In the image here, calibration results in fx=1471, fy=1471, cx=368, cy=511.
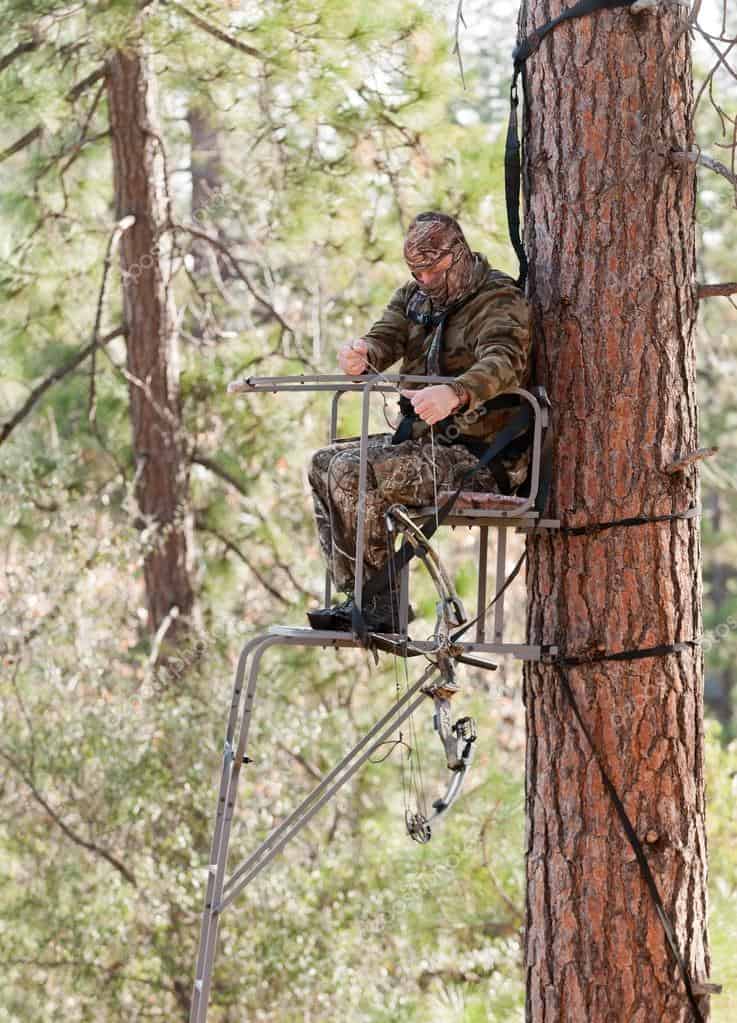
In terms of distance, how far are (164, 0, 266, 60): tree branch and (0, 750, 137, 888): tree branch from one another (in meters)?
3.65

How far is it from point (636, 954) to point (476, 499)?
47.8 inches

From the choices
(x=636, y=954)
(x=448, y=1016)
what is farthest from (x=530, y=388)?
(x=448, y=1016)

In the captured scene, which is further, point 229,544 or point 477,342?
point 229,544

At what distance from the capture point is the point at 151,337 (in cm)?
791

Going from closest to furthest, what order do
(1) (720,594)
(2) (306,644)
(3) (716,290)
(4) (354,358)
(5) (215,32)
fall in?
(2) (306,644)
(4) (354,358)
(3) (716,290)
(5) (215,32)
(1) (720,594)

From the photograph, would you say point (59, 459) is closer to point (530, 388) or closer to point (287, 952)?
point (287, 952)

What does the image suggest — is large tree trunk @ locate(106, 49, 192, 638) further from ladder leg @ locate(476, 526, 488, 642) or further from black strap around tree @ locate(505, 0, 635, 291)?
ladder leg @ locate(476, 526, 488, 642)

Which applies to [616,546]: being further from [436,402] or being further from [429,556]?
[436,402]

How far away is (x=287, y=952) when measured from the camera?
693 cm

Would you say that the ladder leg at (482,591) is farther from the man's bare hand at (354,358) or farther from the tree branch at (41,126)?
the tree branch at (41,126)

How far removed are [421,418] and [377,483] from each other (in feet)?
0.65

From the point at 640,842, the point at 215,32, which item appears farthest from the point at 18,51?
the point at 640,842

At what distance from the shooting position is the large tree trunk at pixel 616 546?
3609 millimetres

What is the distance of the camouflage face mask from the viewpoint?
3473 mm
